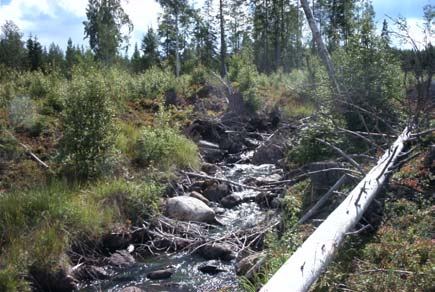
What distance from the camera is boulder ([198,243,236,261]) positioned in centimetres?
702

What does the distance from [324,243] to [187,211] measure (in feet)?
15.6

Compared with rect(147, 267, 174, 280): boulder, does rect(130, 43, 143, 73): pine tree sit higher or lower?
higher

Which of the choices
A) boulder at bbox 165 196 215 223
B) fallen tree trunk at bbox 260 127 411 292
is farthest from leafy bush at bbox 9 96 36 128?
fallen tree trunk at bbox 260 127 411 292

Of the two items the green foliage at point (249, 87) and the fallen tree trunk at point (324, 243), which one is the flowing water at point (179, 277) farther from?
the green foliage at point (249, 87)

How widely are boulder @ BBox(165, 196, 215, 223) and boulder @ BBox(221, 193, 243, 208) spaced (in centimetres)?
117

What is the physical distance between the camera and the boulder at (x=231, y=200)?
32.1ft

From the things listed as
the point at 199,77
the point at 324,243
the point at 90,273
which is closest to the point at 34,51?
the point at 199,77

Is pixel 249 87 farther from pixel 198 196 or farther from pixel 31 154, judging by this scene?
pixel 31 154

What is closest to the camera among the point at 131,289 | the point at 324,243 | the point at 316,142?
the point at 324,243

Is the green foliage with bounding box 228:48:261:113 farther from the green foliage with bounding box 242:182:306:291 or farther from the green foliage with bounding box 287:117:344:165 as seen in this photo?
the green foliage with bounding box 242:182:306:291

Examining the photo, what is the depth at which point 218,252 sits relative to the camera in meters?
7.07

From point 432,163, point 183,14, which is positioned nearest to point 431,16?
point 432,163

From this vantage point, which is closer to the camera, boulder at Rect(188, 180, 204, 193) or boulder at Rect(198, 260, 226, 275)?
boulder at Rect(198, 260, 226, 275)

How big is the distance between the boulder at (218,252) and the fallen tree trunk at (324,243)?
8.52ft
